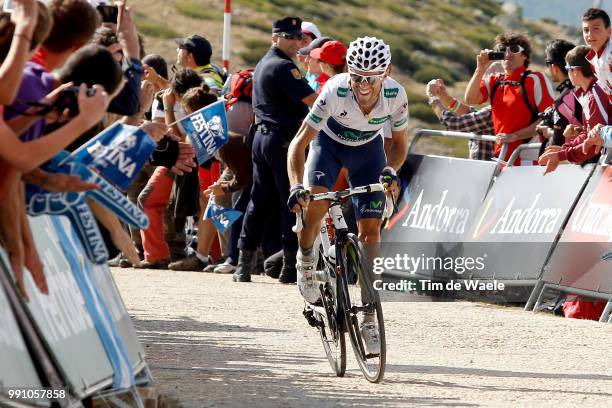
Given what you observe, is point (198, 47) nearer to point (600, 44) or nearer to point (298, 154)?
point (600, 44)

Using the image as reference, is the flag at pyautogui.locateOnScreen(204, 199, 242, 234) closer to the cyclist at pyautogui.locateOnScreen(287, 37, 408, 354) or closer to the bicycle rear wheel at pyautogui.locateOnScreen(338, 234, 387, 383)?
the cyclist at pyautogui.locateOnScreen(287, 37, 408, 354)

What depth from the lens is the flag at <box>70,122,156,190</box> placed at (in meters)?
5.72

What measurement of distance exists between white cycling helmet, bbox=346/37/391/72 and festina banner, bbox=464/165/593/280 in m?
3.57

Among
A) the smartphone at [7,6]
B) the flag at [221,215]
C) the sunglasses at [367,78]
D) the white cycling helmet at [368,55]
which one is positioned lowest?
the flag at [221,215]

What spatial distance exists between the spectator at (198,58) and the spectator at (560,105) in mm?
3705

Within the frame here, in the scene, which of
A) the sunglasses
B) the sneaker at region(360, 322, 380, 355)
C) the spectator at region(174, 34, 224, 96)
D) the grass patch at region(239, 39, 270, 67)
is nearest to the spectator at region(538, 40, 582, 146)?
the sunglasses

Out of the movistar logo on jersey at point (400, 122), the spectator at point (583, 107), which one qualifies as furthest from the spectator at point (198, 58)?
the movistar logo on jersey at point (400, 122)

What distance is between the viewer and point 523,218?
12133 millimetres

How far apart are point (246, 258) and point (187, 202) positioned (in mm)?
1462

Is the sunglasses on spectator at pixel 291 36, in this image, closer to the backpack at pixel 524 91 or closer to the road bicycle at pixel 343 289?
the backpack at pixel 524 91

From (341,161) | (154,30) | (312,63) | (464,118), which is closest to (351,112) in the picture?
(341,161)

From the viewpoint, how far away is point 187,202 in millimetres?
14656

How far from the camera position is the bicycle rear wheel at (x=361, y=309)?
7977mm

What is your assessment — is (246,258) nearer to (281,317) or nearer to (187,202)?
(187,202)
